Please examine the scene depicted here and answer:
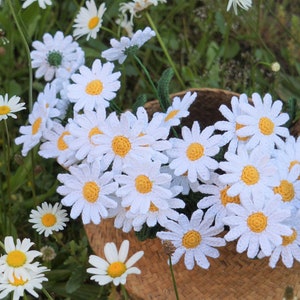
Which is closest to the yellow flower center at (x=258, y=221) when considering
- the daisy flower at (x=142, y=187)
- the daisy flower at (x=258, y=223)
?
the daisy flower at (x=258, y=223)

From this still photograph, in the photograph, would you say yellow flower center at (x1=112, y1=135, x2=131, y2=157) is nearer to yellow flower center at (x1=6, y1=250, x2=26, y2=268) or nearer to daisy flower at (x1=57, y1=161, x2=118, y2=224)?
daisy flower at (x1=57, y1=161, x2=118, y2=224)

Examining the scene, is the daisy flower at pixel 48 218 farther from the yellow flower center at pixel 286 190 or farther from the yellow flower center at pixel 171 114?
the yellow flower center at pixel 286 190

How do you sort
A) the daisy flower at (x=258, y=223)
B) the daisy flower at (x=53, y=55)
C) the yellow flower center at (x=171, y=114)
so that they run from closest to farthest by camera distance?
the daisy flower at (x=258, y=223)
the yellow flower center at (x=171, y=114)
the daisy flower at (x=53, y=55)

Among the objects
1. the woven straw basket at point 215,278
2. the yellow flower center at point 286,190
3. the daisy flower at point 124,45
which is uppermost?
the daisy flower at point 124,45

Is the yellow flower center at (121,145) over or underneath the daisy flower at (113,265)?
over

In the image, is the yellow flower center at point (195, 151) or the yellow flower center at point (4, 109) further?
the yellow flower center at point (4, 109)

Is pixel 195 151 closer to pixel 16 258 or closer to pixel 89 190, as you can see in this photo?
pixel 89 190
